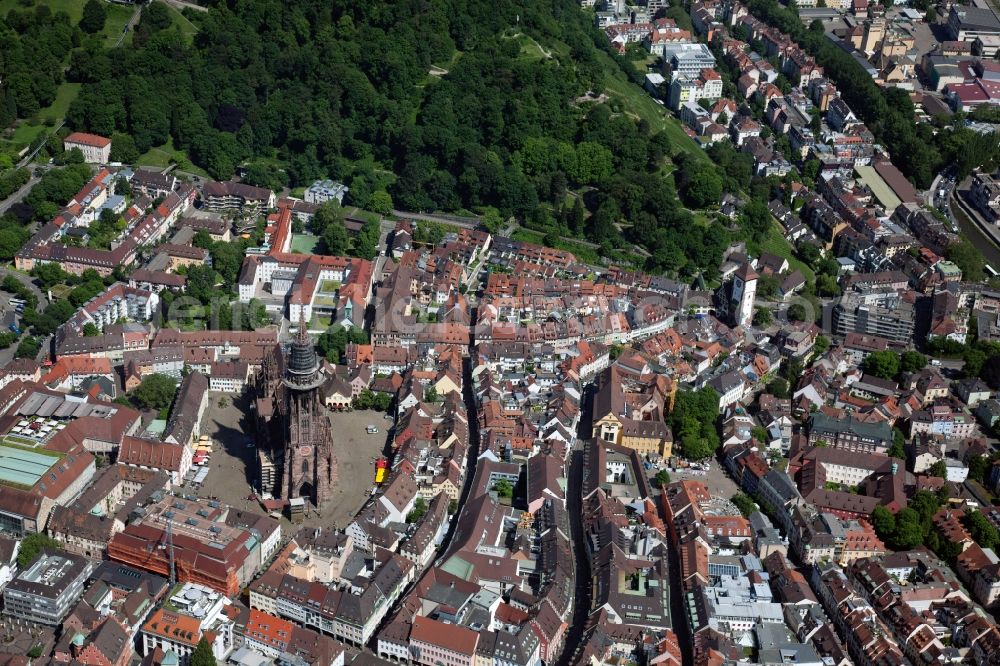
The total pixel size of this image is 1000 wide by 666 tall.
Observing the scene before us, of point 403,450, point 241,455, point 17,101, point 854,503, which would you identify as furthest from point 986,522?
point 17,101

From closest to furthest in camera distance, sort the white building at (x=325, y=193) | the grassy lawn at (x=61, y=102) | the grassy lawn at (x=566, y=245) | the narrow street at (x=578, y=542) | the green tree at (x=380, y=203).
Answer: the narrow street at (x=578, y=542)
the grassy lawn at (x=566, y=245)
the green tree at (x=380, y=203)
the white building at (x=325, y=193)
the grassy lawn at (x=61, y=102)

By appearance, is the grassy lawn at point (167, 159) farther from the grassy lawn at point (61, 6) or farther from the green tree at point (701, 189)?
the green tree at point (701, 189)

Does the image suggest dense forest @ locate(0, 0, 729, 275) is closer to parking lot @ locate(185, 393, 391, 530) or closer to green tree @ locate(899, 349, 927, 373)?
green tree @ locate(899, 349, 927, 373)

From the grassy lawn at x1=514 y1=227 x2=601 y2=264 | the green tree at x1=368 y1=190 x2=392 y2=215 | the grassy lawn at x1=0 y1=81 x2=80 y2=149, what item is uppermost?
the grassy lawn at x1=0 y1=81 x2=80 y2=149

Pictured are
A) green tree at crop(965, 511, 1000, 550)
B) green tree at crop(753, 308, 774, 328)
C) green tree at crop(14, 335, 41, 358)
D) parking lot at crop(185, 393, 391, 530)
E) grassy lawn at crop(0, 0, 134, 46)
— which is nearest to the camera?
green tree at crop(965, 511, 1000, 550)

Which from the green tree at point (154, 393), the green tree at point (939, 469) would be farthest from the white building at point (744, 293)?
the green tree at point (154, 393)

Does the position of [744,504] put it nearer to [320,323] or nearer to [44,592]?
[320,323]

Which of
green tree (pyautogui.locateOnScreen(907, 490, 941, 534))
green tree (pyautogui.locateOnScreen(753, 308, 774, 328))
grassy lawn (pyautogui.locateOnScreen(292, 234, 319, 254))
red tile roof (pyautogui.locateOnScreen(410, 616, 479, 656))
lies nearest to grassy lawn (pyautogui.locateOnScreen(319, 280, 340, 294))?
grassy lawn (pyautogui.locateOnScreen(292, 234, 319, 254))

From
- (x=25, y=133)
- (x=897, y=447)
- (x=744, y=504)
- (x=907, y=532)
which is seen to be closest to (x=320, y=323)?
(x=744, y=504)
